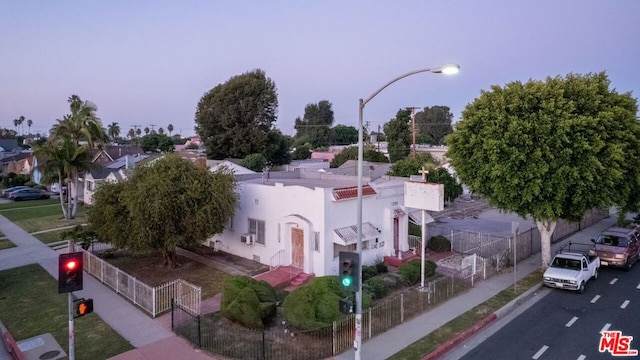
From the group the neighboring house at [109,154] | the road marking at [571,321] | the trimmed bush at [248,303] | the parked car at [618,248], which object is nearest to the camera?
the trimmed bush at [248,303]

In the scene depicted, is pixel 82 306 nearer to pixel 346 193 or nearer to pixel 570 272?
pixel 346 193

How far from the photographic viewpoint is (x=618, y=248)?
22.5 m

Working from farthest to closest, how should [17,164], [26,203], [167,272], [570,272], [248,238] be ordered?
[17,164] < [26,203] < [248,238] < [167,272] < [570,272]

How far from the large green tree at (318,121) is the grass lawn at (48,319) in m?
112

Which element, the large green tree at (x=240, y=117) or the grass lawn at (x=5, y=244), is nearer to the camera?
the grass lawn at (x=5, y=244)

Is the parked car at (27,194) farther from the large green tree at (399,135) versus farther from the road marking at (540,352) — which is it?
the road marking at (540,352)

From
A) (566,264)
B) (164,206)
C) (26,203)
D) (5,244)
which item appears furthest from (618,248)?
(26,203)

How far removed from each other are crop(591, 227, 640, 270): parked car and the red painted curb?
10320 mm

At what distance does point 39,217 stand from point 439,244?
33.5 metres

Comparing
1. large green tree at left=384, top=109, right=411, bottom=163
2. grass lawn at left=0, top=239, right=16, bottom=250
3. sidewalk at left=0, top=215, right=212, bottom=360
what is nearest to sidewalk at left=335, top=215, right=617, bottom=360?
sidewalk at left=0, top=215, right=212, bottom=360

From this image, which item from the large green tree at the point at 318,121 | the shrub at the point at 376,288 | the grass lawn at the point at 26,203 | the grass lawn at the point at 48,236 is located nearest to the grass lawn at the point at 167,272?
the shrub at the point at 376,288

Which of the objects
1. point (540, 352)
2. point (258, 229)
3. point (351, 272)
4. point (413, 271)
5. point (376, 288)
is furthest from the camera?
point (258, 229)

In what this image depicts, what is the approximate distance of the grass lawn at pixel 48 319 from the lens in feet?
44.1

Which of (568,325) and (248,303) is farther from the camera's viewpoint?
(568,325)
